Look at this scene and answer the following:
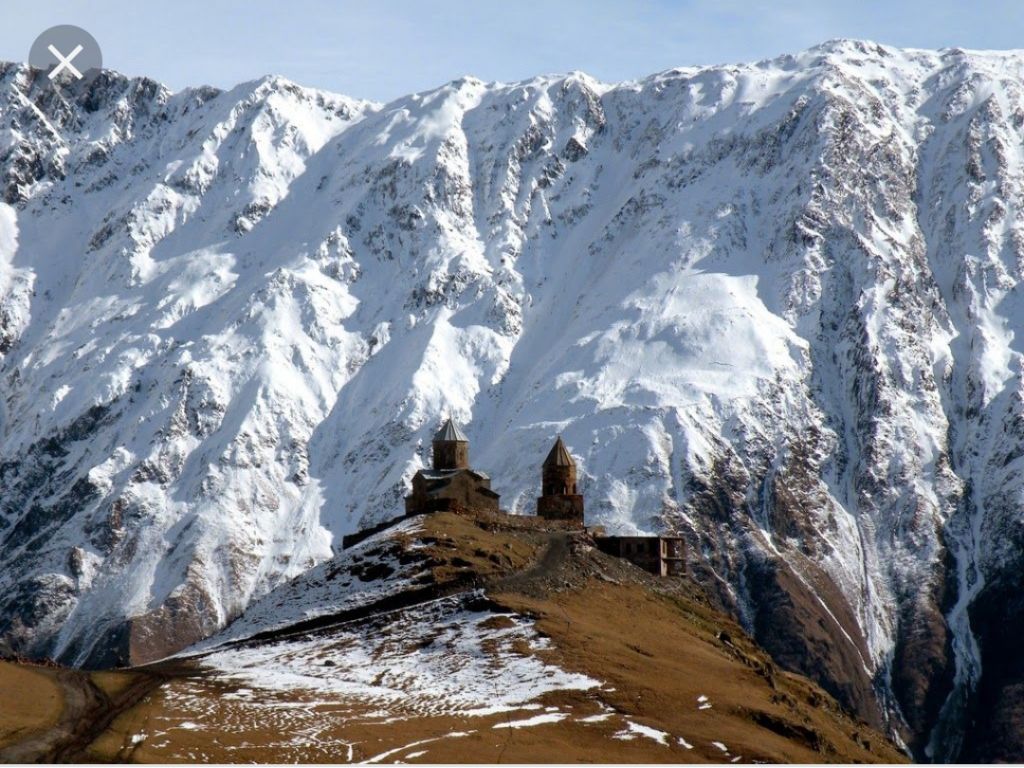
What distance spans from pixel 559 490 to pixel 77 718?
88521mm

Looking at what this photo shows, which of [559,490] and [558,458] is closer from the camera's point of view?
[559,490]

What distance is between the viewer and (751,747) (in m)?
107

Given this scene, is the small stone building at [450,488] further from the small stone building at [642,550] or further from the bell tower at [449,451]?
the small stone building at [642,550]

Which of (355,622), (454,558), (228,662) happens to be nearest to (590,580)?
(454,558)

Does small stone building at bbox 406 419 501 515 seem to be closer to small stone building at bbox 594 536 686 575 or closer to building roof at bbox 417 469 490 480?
building roof at bbox 417 469 490 480

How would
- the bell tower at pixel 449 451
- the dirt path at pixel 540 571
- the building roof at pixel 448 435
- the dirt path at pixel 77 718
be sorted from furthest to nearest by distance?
the building roof at pixel 448 435
the bell tower at pixel 449 451
the dirt path at pixel 540 571
the dirt path at pixel 77 718

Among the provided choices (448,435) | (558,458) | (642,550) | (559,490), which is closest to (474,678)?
(642,550)

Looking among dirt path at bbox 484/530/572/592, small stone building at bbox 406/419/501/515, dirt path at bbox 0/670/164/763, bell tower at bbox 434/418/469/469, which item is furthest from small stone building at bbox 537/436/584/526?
dirt path at bbox 0/670/164/763

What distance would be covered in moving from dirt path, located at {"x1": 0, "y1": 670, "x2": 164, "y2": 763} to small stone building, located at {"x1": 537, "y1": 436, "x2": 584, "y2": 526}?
221 feet

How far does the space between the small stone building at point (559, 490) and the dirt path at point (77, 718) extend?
221ft

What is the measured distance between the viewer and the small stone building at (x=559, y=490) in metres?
181

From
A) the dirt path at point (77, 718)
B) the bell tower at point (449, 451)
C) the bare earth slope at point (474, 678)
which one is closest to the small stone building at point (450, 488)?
the bell tower at point (449, 451)

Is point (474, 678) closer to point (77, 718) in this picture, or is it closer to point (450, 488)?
point (77, 718)

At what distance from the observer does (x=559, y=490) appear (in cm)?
18612
